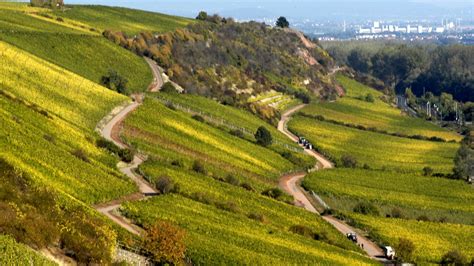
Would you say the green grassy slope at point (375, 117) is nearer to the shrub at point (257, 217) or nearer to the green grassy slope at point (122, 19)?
the green grassy slope at point (122, 19)

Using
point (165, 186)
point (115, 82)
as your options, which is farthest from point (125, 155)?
point (115, 82)

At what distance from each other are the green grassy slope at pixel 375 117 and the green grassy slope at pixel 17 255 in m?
108

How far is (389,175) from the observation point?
98000 millimetres

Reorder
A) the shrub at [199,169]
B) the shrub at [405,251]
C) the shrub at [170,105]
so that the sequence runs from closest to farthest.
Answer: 1. the shrub at [405,251]
2. the shrub at [199,169]
3. the shrub at [170,105]

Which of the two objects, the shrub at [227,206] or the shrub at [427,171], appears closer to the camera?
the shrub at [227,206]

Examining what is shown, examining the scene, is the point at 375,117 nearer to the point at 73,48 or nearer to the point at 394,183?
the point at 73,48

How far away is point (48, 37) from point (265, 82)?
177ft

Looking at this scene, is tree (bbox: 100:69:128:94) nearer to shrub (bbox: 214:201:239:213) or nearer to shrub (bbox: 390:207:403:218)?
shrub (bbox: 390:207:403:218)

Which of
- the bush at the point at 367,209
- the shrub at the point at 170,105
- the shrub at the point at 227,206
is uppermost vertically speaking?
the shrub at the point at 170,105

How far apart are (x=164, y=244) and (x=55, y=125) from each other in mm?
26103

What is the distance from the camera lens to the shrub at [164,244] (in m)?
43.7

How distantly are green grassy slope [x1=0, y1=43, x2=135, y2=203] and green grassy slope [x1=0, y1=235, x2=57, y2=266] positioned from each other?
15355 mm

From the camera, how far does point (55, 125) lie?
6706cm

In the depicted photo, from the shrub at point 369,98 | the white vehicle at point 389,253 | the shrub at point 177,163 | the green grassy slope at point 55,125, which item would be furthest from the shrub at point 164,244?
the shrub at point 369,98
